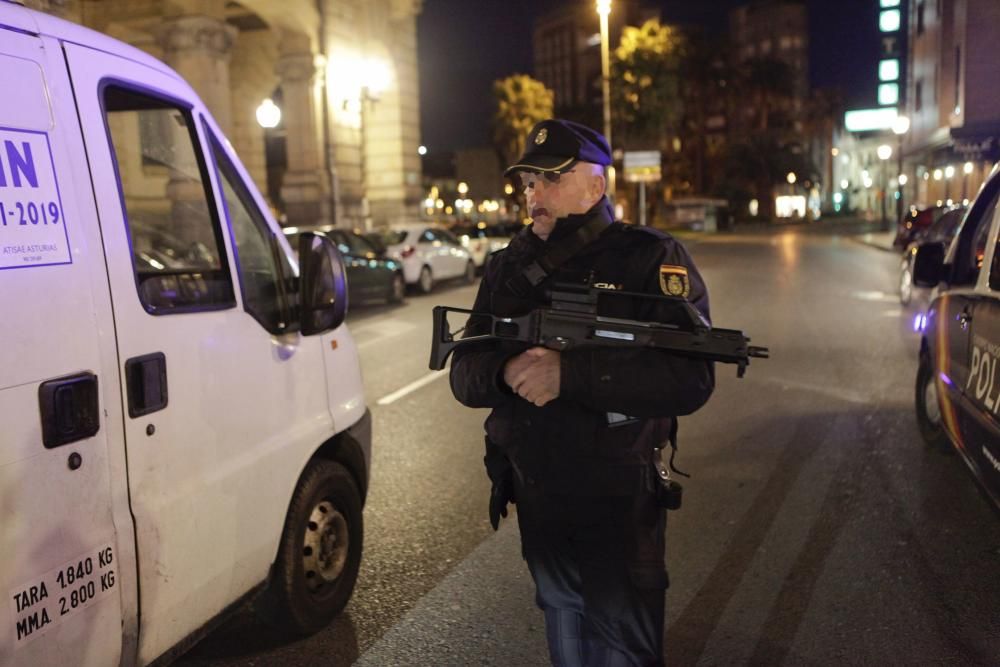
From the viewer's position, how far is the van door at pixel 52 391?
7.23 ft

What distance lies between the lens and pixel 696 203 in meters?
63.1

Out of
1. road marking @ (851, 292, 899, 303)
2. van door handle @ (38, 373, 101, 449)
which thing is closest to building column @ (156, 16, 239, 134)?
road marking @ (851, 292, 899, 303)

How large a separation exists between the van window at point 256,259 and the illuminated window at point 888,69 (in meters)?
70.9

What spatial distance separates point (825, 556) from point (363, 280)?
41.9 ft

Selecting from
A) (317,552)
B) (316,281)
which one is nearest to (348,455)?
(317,552)

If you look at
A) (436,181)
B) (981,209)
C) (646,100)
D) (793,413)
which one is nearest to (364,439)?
(981,209)

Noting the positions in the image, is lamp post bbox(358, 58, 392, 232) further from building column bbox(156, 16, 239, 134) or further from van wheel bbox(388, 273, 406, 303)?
van wheel bbox(388, 273, 406, 303)

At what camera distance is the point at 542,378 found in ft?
7.88

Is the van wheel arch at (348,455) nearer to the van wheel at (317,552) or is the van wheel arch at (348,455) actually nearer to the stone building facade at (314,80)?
the van wheel at (317,552)

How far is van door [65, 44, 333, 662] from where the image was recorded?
2602 mm

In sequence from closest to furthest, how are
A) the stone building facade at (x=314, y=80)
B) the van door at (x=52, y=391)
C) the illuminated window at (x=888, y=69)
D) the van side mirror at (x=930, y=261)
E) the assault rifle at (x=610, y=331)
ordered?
1. the van door at (x=52, y=391)
2. the assault rifle at (x=610, y=331)
3. the van side mirror at (x=930, y=261)
4. the stone building facade at (x=314, y=80)
5. the illuminated window at (x=888, y=69)

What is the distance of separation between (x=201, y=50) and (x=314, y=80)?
4770 mm

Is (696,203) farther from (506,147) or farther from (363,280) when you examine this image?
(363,280)

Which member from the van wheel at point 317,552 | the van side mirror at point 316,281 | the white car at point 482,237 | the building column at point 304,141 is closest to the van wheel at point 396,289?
the white car at point 482,237
